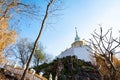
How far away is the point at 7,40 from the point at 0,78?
13.7 ft

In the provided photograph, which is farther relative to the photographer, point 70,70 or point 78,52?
point 78,52

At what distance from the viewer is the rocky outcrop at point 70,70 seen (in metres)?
49.1

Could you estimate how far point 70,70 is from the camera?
51.5m

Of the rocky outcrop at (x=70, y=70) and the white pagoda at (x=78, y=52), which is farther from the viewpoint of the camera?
the white pagoda at (x=78, y=52)

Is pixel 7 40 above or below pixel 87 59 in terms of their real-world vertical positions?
above

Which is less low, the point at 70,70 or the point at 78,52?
the point at 78,52

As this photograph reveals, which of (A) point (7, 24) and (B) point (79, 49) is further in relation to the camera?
(B) point (79, 49)

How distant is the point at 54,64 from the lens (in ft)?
181

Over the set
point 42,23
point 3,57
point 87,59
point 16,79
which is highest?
point 42,23

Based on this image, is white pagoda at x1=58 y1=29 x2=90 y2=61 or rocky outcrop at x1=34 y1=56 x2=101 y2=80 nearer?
rocky outcrop at x1=34 y1=56 x2=101 y2=80

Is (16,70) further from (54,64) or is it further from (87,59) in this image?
(87,59)

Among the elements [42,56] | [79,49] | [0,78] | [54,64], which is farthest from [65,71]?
[0,78]

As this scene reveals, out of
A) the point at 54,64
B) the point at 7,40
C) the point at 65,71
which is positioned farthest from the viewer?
the point at 54,64

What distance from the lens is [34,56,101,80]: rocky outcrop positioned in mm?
49094
